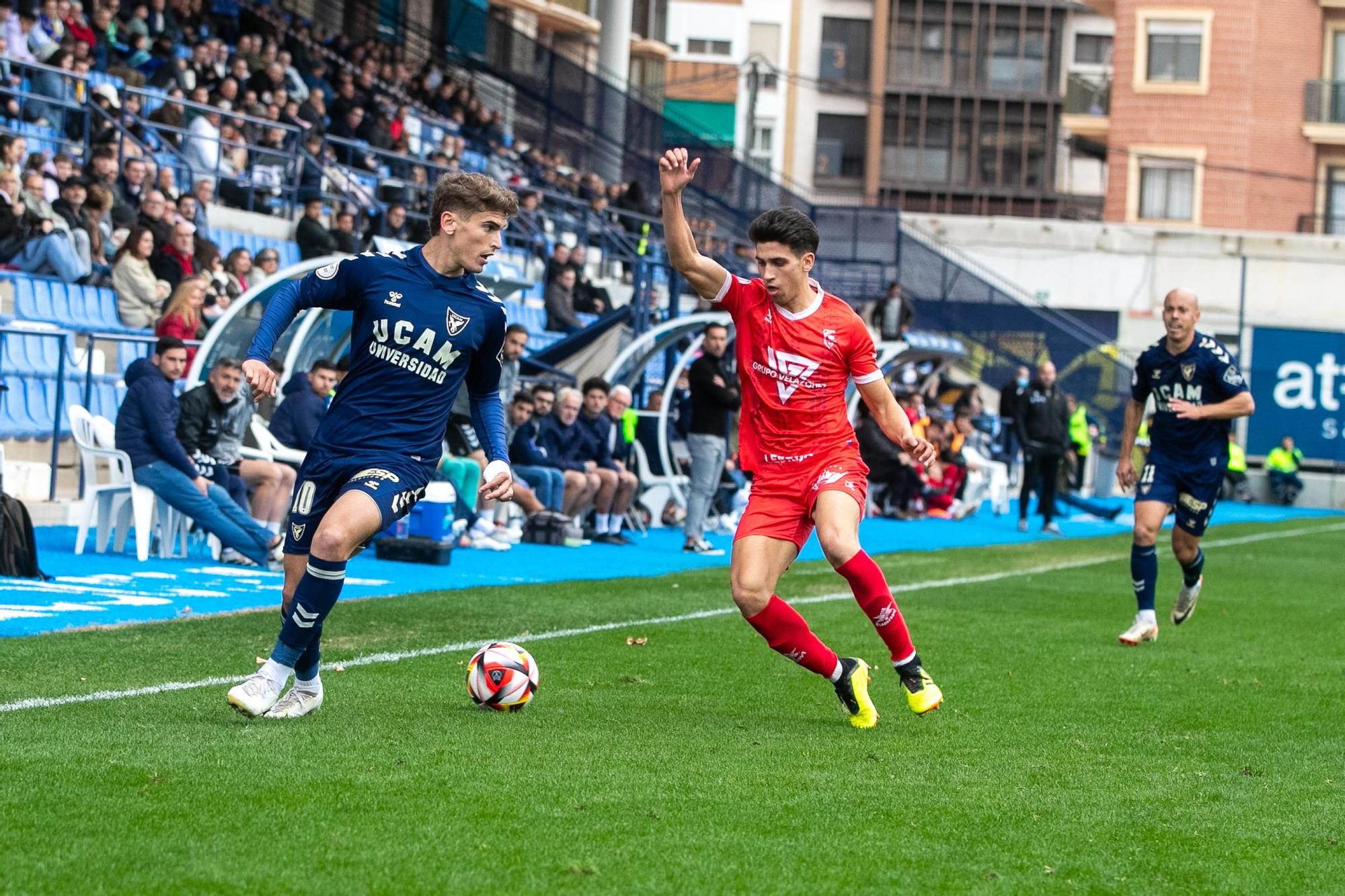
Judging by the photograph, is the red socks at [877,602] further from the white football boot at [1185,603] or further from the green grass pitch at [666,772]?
the white football boot at [1185,603]

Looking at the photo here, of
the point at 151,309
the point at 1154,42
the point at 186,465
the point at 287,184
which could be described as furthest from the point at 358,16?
the point at 1154,42

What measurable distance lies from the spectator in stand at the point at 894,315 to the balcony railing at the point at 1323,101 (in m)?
31.2

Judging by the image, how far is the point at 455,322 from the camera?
6836mm

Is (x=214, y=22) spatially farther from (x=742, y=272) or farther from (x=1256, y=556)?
(x=1256, y=556)

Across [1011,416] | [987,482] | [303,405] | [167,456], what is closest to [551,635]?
[167,456]

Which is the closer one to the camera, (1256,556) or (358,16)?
(1256,556)

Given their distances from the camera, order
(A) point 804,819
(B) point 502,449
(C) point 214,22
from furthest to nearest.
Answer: (C) point 214,22
(B) point 502,449
(A) point 804,819

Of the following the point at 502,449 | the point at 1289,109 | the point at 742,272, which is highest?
the point at 1289,109

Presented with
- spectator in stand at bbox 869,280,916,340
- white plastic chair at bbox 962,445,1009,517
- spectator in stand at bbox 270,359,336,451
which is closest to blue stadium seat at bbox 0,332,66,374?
spectator in stand at bbox 270,359,336,451

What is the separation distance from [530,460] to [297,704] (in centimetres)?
A: 1054

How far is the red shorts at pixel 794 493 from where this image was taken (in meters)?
7.45

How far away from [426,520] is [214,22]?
13752 millimetres

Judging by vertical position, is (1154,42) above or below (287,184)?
above

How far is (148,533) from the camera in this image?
525 inches
